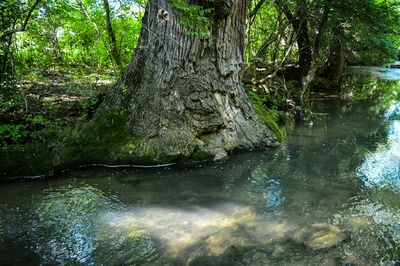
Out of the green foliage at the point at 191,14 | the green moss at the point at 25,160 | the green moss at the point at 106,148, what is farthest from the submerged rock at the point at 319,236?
the green moss at the point at 25,160

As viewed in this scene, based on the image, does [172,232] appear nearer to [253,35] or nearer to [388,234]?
[388,234]

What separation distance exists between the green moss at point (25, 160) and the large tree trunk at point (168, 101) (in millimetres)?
655

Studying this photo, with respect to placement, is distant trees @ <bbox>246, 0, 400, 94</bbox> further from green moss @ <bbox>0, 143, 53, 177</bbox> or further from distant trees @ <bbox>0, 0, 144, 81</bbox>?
green moss @ <bbox>0, 143, 53, 177</bbox>

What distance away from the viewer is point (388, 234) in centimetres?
383

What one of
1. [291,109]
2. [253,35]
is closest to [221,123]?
[291,109]

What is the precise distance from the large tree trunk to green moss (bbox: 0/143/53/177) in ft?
2.15

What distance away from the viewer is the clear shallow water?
3.50m

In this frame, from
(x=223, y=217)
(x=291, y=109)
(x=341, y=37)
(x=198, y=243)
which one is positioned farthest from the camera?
(x=341, y=37)

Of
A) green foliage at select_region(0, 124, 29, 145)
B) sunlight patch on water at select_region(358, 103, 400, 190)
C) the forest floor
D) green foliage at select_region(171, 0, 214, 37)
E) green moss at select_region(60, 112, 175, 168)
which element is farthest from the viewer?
green moss at select_region(60, 112, 175, 168)

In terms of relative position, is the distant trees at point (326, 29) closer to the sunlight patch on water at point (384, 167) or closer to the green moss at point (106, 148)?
the sunlight patch on water at point (384, 167)

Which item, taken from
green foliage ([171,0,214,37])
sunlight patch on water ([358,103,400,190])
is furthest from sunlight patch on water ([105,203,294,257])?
green foliage ([171,0,214,37])

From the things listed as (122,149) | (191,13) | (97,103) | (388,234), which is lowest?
(388,234)

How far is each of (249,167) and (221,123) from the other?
1.06 meters

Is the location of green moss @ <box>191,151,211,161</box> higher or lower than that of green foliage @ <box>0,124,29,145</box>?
lower
